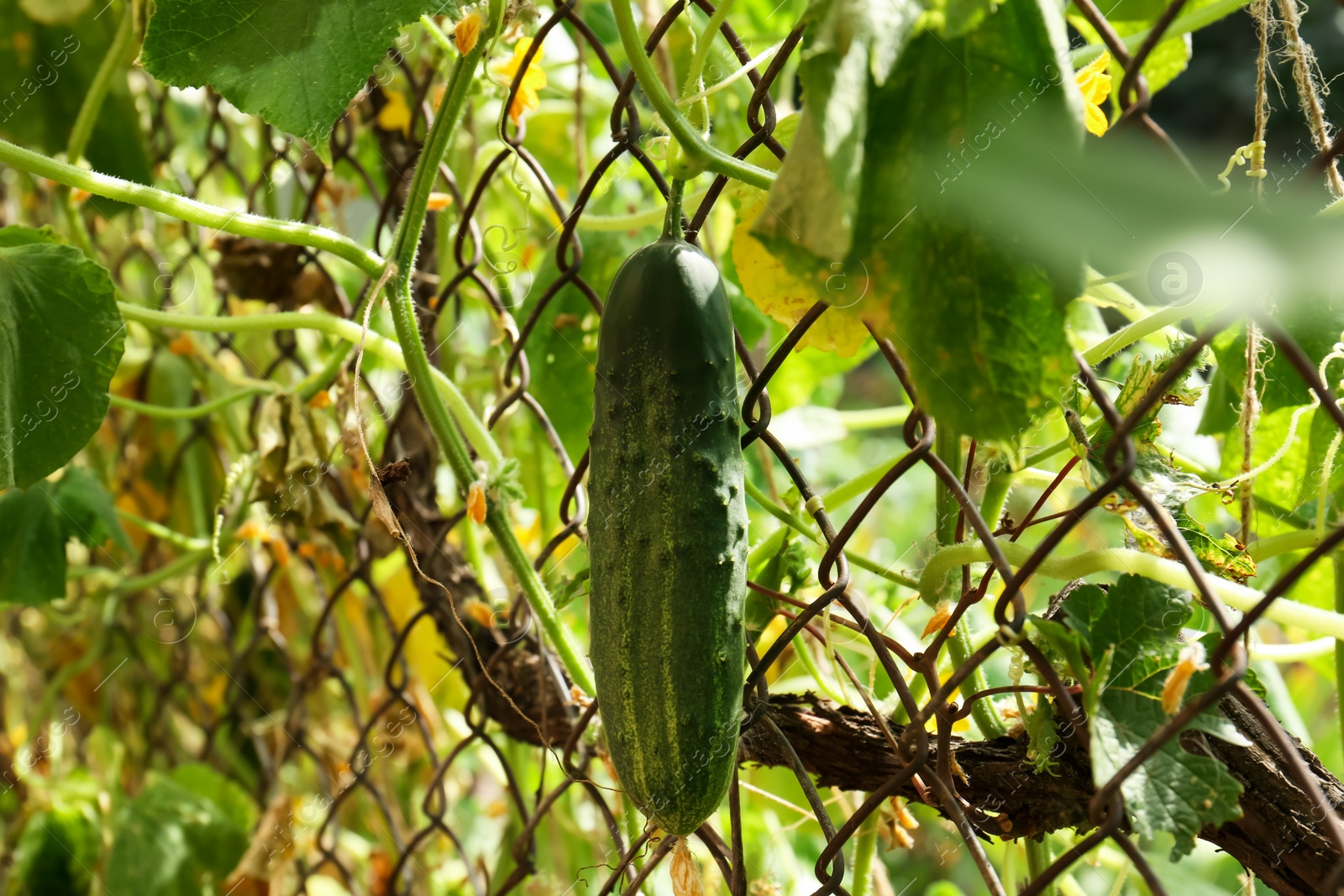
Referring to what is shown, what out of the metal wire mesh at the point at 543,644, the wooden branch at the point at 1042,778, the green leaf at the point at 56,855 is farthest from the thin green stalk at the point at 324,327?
the green leaf at the point at 56,855

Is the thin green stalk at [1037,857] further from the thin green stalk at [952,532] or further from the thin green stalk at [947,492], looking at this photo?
the thin green stalk at [947,492]

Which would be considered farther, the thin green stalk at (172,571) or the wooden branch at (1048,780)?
the thin green stalk at (172,571)

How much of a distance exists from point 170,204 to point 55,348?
125 mm

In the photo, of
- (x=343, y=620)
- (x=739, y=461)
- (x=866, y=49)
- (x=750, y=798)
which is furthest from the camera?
(x=343, y=620)

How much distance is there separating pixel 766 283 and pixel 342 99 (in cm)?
26

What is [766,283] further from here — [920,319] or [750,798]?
[750,798]

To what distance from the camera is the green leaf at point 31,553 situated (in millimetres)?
947

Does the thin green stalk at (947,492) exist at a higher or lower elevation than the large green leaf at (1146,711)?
higher

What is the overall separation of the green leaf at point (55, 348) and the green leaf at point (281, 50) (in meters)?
0.17

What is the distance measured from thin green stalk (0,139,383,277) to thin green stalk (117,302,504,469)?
0.38ft

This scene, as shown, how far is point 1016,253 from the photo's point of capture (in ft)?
1.34

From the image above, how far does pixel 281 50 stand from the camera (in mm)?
561

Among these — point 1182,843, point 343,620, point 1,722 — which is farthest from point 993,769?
point 1,722

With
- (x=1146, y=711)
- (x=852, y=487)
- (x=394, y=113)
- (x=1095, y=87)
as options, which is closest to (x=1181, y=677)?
(x=1146, y=711)
